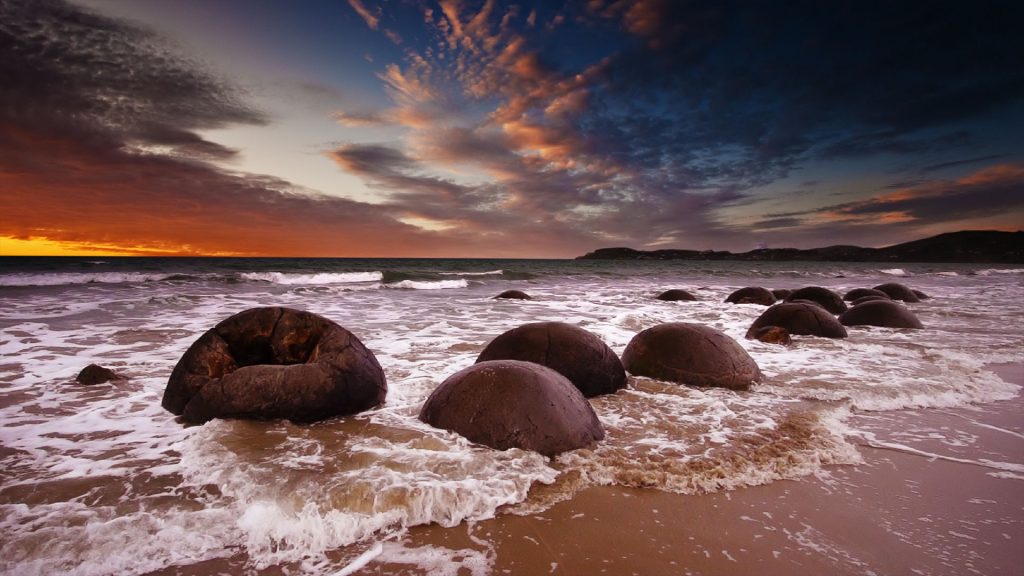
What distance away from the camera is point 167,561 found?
2.12 metres

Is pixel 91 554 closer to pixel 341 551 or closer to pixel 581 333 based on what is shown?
pixel 341 551

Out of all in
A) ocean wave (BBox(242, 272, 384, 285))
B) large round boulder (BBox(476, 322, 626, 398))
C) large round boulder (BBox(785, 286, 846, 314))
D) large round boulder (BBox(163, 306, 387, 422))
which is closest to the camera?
large round boulder (BBox(163, 306, 387, 422))

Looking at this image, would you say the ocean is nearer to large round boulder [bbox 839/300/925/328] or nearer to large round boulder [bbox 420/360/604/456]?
large round boulder [bbox 420/360/604/456]

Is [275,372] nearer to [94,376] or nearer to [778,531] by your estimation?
[94,376]

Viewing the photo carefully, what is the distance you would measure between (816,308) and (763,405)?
500 cm

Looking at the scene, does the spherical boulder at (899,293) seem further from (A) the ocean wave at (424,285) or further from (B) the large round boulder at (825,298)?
(A) the ocean wave at (424,285)

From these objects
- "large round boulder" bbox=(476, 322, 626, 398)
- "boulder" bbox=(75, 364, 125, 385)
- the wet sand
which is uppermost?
"large round boulder" bbox=(476, 322, 626, 398)

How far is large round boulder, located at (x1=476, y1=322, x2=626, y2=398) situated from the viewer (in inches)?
177

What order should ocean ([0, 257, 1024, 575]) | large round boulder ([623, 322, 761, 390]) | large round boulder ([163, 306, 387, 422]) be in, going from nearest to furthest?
ocean ([0, 257, 1024, 575]) → large round boulder ([163, 306, 387, 422]) → large round boulder ([623, 322, 761, 390])

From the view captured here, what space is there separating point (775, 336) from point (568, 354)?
4522mm

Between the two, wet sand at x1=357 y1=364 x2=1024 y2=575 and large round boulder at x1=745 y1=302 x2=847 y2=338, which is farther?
large round boulder at x1=745 y1=302 x2=847 y2=338

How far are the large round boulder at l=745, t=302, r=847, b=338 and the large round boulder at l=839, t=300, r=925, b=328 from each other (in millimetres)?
1939

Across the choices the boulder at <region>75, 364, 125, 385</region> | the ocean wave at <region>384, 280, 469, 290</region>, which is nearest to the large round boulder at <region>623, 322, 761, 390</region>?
the boulder at <region>75, 364, 125, 385</region>

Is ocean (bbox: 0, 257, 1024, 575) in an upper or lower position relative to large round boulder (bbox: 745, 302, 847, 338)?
lower
